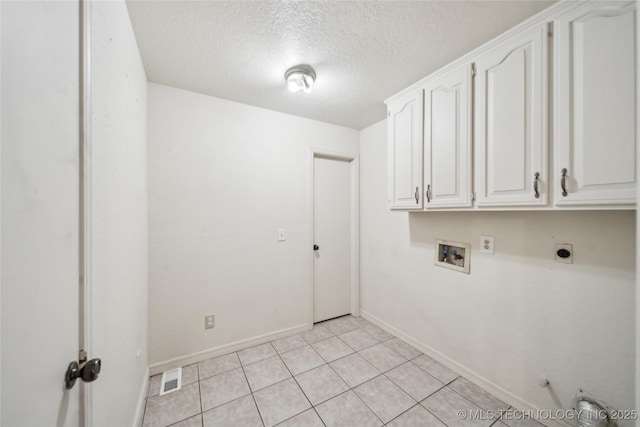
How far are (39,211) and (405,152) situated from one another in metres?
2.04

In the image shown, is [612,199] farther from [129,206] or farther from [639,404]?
[129,206]

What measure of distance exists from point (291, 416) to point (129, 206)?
5.30 feet

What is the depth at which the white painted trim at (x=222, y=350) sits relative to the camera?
1900 millimetres

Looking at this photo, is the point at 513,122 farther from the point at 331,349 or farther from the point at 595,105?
the point at 331,349

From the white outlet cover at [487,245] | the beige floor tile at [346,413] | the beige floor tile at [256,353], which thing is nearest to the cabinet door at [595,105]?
the white outlet cover at [487,245]

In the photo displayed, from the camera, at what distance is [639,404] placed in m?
0.71

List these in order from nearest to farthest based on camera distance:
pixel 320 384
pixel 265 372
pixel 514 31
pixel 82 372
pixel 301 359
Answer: pixel 82 372, pixel 514 31, pixel 320 384, pixel 265 372, pixel 301 359

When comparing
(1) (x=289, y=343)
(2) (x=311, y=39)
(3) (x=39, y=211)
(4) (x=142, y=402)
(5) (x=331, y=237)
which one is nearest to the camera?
(3) (x=39, y=211)

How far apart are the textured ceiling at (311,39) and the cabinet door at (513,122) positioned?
0.62 feet

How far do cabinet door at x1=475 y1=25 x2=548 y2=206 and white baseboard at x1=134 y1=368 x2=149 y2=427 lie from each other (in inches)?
97.4

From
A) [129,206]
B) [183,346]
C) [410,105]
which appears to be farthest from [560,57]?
[183,346]

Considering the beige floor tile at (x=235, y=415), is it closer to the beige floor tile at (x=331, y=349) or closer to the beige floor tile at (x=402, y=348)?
the beige floor tile at (x=331, y=349)

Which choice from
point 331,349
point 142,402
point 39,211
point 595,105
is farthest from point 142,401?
point 595,105

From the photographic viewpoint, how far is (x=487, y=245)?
5.67 ft
